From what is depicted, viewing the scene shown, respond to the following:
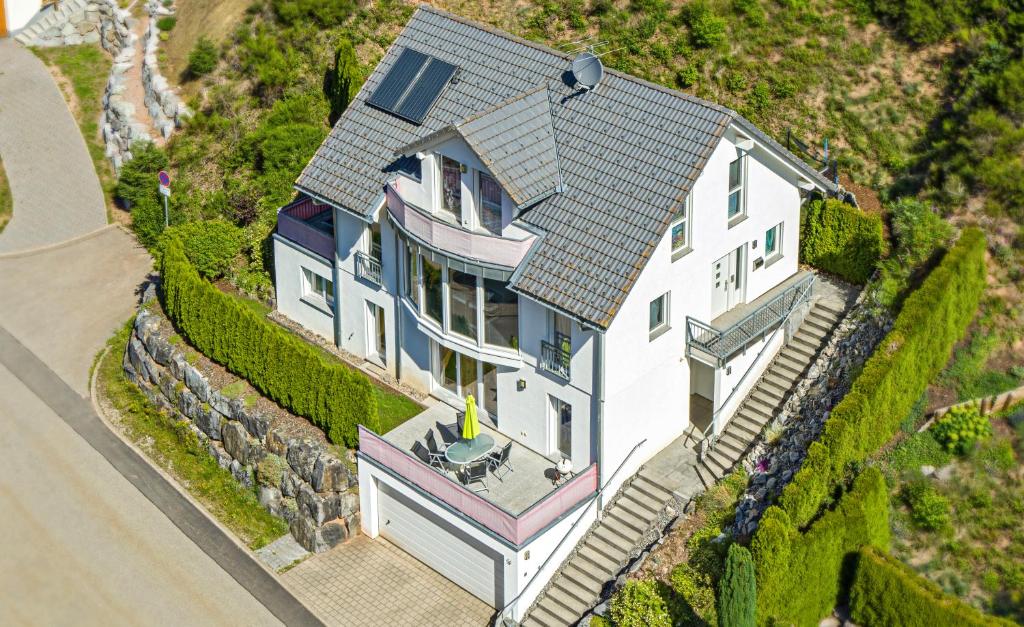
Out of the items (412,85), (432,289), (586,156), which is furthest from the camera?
(412,85)

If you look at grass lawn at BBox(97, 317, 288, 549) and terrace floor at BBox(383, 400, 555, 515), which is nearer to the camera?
terrace floor at BBox(383, 400, 555, 515)

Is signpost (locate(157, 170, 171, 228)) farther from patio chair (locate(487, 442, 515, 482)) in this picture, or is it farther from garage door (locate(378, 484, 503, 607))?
patio chair (locate(487, 442, 515, 482))

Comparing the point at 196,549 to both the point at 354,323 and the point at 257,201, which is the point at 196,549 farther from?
the point at 257,201

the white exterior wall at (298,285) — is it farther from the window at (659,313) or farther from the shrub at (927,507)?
the shrub at (927,507)

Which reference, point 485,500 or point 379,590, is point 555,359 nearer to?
point 485,500

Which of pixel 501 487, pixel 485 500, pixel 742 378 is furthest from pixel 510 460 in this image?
pixel 742 378

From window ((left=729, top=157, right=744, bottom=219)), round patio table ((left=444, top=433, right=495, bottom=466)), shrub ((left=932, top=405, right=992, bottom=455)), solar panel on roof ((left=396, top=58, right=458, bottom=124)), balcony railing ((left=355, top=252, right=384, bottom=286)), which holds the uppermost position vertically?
solar panel on roof ((left=396, top=58, right=458, bottom=124))

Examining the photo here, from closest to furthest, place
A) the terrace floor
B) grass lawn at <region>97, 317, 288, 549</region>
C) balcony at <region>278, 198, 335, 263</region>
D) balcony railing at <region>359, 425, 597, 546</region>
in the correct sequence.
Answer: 1. balcony railing at <region>359, 425, 597, 546</region>
2. the terrace floor
3. grass lawn at <region>97, 317, 288, 549</region>
4. balcony at <region>278, 198, 335, 263</region>

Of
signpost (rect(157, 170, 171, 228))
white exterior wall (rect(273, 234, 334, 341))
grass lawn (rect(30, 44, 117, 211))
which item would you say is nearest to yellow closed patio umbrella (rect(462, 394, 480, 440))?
white exterior wall (rect(273, 234, 334, 341))
